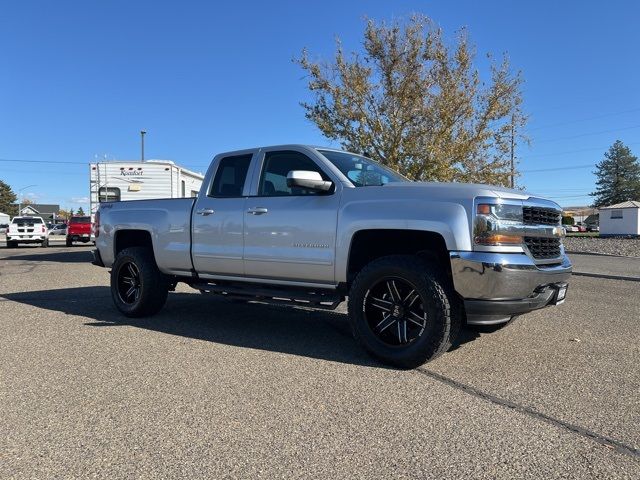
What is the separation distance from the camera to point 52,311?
23.9ft

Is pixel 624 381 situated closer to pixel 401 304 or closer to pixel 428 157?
pixel 401 304

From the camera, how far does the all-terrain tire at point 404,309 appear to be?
4375 mm

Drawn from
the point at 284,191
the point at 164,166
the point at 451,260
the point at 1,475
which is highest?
the point at 164,166

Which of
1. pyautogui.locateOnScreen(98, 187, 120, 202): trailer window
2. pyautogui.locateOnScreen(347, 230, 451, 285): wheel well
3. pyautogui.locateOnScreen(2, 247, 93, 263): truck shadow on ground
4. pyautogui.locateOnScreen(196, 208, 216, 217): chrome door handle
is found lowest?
pyautogui.locateOnScreen(2, 247, 93, 263): truck shadow on ground

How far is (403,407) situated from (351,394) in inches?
16.4

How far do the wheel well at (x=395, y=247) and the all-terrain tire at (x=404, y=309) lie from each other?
0.78 feet

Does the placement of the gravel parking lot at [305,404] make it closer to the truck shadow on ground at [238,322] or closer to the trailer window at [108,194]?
the truck shadow on ground at [238,322]

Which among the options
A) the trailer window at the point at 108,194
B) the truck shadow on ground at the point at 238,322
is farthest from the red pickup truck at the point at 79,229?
the truck shadow on ground at the point at 238,322

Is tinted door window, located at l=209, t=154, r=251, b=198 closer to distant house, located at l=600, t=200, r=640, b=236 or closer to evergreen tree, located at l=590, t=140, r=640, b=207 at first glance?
distant house, located at l=600, t=200, r=640, b=236

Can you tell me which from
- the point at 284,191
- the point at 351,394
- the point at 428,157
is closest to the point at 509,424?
the point at 351,394

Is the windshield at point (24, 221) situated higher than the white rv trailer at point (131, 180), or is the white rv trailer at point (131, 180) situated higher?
the white rv trailer at point (131, 180)

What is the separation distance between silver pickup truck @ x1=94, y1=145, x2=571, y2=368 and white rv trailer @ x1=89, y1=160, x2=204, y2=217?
11119mm

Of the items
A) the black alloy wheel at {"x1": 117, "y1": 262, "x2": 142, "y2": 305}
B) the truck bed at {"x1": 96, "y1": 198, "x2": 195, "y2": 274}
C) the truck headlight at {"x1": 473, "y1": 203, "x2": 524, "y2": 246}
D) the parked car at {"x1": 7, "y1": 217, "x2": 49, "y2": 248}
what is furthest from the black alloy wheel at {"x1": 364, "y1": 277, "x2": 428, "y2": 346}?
the parked car at {"x1": 7, "y1": 217, "x2": 49, "y2": 248}

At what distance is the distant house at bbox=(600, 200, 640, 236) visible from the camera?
1855 inches
